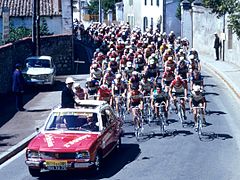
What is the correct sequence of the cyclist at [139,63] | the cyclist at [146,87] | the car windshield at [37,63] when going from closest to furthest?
the cyclist at [146,87], the cyclist at [139,63], the car windshield at [37,63]

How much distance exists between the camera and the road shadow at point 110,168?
17.5 m

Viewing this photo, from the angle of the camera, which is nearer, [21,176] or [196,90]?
[21,176]

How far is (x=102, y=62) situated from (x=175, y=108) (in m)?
7.45

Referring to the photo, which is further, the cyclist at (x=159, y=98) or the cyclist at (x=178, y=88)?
the cyclist at (x=178, y=88)

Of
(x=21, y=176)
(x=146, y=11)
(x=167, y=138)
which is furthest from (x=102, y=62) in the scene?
(x=146, y=11)

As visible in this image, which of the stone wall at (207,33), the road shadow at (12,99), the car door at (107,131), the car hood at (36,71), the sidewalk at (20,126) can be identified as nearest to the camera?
the car door at (107,131)

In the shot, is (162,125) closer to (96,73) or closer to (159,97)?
(159,97)

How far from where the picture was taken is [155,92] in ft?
79.0

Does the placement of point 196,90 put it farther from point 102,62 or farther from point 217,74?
point 217,74

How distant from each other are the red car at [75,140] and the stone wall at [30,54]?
13.5 metres

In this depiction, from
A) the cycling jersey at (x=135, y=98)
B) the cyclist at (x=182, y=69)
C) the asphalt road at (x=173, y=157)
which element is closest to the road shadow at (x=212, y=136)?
the asphalt road at (x=173, y=157)

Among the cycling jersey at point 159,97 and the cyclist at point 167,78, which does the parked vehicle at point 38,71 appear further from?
the cycling jersey at point 159,97

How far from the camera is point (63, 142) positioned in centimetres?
1723

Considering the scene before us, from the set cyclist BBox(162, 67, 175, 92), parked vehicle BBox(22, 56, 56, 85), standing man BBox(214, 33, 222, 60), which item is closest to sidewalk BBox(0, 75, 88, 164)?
parked vehicle BBox(22, 56, 56, 85)
